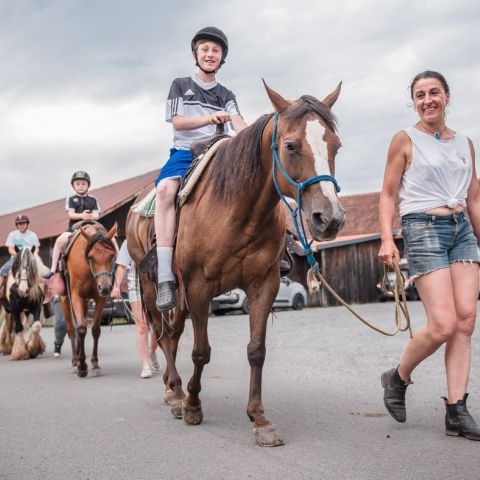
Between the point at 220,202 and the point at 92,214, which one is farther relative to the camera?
the point at 92,214

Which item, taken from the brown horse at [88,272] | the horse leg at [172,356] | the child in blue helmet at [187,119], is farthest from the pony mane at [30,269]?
the child in blue helmet at [187,119]

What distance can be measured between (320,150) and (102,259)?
6220 mm

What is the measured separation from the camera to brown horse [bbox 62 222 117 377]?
393 inches

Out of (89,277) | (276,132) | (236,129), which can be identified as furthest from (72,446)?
(89,277)

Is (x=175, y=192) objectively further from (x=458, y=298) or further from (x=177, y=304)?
(x=458, y=298)

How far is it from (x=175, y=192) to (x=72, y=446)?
7.43ft

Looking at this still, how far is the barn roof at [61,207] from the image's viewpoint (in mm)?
36556

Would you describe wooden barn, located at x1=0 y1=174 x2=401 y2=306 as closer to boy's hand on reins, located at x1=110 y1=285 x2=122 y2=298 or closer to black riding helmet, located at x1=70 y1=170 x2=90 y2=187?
black riding helmet, located at x1=70 y1=170 x2=90 y2=187

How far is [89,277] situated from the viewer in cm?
1034

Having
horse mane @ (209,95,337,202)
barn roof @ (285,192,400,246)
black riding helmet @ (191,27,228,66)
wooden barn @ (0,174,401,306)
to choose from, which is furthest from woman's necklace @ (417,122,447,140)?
barn roof @ (285,192,400,246)

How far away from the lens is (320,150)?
4.43 m

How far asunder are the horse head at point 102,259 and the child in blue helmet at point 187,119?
398cm

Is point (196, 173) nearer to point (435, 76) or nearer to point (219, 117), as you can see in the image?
point (219, 117)

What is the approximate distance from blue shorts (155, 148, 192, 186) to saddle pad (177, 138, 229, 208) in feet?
1.13
